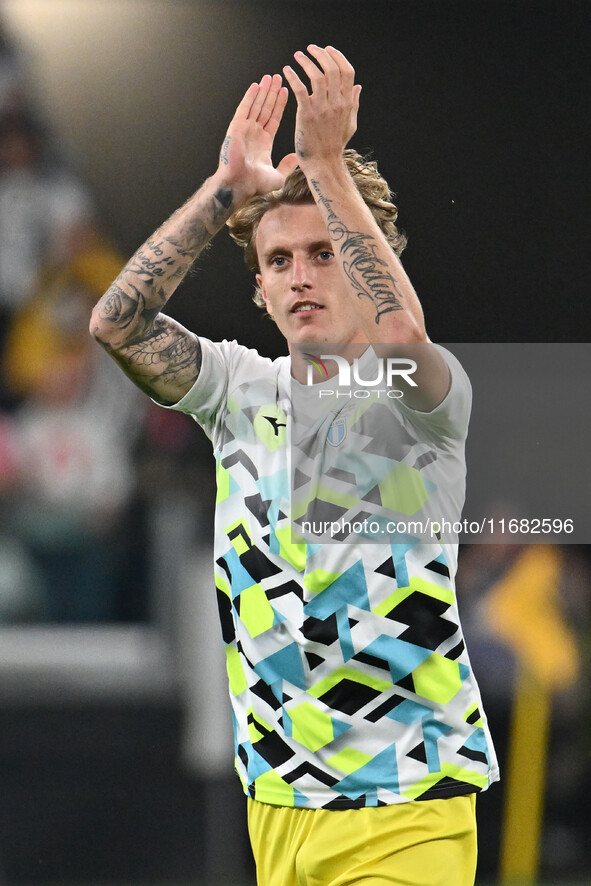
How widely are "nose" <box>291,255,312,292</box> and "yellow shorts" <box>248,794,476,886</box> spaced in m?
0.94

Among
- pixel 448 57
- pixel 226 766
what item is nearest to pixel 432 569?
pixel 226 766

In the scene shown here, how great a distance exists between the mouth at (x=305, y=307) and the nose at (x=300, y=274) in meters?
0.03

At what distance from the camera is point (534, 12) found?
317cm

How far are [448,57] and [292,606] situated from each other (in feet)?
6.68

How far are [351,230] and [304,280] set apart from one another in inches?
11.4

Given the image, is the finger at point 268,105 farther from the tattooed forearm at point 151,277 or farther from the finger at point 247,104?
the tattooed forearm at point 151,277

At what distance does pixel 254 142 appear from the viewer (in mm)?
1917

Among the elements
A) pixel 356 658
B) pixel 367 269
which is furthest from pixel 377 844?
pixel 367 269

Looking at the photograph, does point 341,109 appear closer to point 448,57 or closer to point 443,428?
point 443,428

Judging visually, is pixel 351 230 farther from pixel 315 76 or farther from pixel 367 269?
pixel 315 76

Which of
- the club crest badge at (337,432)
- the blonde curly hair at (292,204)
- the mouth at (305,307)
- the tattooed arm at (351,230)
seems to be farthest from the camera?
the blonde curly hair at (292,204)

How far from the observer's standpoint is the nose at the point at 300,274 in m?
1.99

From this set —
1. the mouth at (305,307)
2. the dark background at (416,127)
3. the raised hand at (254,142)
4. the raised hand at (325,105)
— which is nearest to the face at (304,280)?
the mouth at (305,307)

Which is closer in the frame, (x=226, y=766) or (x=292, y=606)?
(x=292, y=606)
